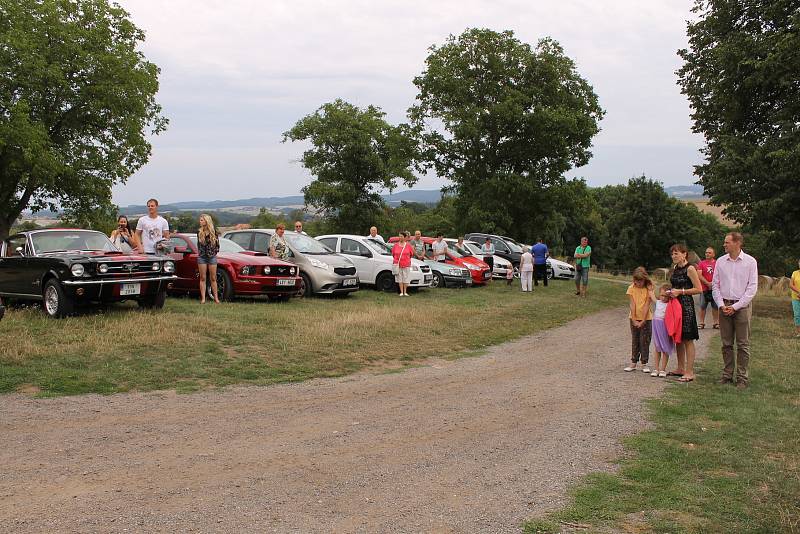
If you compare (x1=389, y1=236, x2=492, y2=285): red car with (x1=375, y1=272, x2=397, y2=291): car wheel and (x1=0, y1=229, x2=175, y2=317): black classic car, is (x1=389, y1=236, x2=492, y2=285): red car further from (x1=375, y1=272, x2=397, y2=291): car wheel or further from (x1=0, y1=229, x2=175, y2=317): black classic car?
(x1=0, y1=229, x2=175, y2=317): black classic car

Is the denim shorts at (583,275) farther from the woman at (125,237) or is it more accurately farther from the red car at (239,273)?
the woman at (125,237)

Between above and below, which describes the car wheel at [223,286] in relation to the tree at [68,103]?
below

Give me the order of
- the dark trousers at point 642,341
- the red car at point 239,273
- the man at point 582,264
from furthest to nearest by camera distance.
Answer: the man at point 582,264 → the red car at point 239,273 → the dark trousers at point 642,341

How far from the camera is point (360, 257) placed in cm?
2078

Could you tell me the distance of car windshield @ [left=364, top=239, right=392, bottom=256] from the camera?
68.9ft

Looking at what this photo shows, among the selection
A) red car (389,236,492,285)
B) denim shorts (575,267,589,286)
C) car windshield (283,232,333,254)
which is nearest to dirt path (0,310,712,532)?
car windshield (283,232,333,254)

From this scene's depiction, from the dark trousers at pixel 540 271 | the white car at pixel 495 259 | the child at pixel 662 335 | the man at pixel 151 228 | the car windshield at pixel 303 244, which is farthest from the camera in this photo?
the white car at pixel 495 259

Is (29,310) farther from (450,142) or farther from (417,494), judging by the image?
(450,142)

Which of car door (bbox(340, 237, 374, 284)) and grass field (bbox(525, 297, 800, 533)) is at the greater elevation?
car door (bbox(340, 237, 374, 284))

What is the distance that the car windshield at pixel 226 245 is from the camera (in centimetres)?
1608

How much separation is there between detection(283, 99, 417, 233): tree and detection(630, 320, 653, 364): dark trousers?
4239 centimetres

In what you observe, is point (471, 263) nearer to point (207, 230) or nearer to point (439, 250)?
point (439, 250)

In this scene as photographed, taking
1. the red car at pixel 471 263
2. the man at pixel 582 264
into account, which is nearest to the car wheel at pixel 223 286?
the red car at pixel 471 263

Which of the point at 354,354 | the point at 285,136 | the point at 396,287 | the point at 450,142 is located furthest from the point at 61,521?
the point at 285,136
